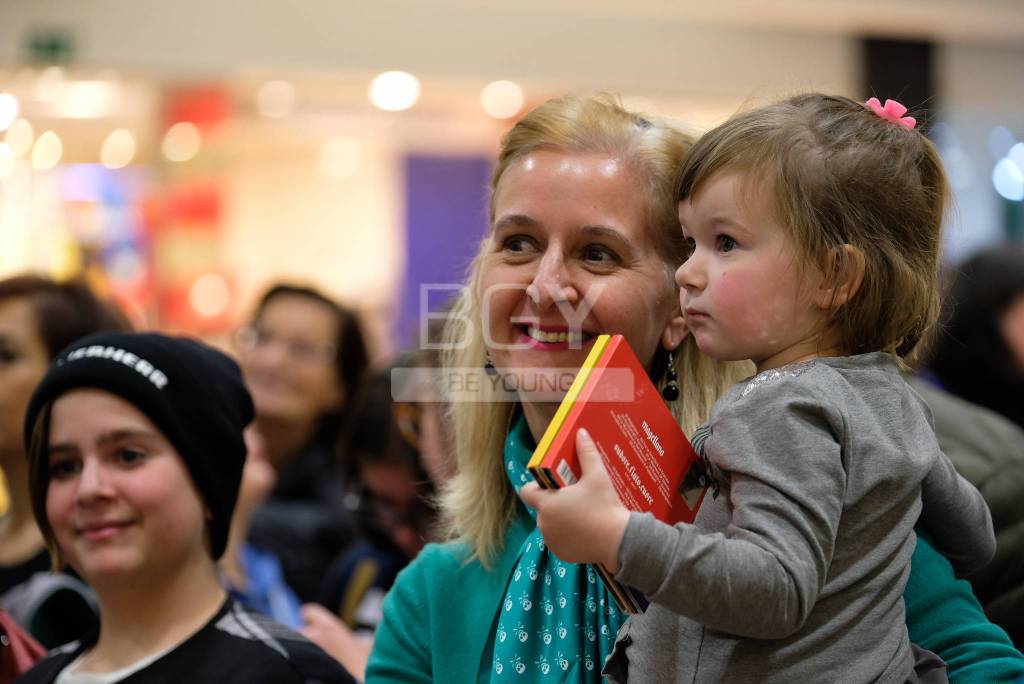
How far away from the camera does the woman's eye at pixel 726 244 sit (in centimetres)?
142

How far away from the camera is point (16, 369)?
3039mm

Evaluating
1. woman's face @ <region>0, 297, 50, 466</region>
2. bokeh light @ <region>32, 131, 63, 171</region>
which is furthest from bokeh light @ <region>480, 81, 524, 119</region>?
woman's face @ <region>0, 297, 50, 466</region>

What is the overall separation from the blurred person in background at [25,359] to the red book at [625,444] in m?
1.94

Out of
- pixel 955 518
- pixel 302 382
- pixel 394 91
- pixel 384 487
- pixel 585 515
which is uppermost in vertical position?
pixel 394 91

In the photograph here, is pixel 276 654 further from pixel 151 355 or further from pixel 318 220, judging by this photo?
pixel 318 220

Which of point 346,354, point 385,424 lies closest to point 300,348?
point 346,354

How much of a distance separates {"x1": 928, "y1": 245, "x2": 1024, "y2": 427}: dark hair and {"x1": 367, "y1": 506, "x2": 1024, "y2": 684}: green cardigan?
6.13 ft

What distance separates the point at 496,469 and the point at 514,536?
0.12 meters

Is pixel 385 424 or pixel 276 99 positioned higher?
pixel 276 99

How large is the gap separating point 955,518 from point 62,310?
2.44 meters

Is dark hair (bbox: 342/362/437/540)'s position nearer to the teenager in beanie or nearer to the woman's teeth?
the teenager in beanie

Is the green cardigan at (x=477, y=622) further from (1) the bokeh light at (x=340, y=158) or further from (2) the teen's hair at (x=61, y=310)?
(1) the bokeh light at (x=340, y=158)

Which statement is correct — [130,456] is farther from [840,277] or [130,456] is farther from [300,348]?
[300,348]

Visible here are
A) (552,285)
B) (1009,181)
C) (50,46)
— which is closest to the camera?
(552,285)
